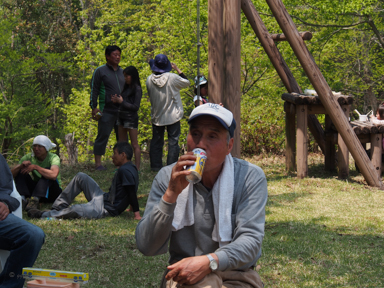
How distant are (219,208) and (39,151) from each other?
4.55 meters

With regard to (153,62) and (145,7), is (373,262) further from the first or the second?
(145,7)

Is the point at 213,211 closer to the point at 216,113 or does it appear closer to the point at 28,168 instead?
the point at 216,113

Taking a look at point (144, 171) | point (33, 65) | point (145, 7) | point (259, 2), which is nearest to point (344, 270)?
point (144, 171)

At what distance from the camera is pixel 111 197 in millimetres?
6285

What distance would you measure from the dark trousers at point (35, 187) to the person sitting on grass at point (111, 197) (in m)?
0.30

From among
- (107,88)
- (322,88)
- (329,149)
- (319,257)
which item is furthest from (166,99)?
(319,257)

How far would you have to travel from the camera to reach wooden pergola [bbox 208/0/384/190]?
19.2ft

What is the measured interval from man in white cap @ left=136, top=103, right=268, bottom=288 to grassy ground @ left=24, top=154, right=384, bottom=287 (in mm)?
1853

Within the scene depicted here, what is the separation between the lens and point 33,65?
1848 cm

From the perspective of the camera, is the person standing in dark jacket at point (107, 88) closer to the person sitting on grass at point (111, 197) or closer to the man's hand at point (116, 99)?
the man's hand at point (116, 99)

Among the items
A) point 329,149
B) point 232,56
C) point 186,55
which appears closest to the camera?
point 232,56

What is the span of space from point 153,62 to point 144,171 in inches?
78.3

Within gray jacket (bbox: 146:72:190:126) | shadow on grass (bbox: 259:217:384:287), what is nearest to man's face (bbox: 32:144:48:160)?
gray jacket (bbox: 146:72:190:126)

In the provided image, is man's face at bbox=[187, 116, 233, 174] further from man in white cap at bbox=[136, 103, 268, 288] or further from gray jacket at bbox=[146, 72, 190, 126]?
gray jacket at bbox=[146, 72, 190, 126]
